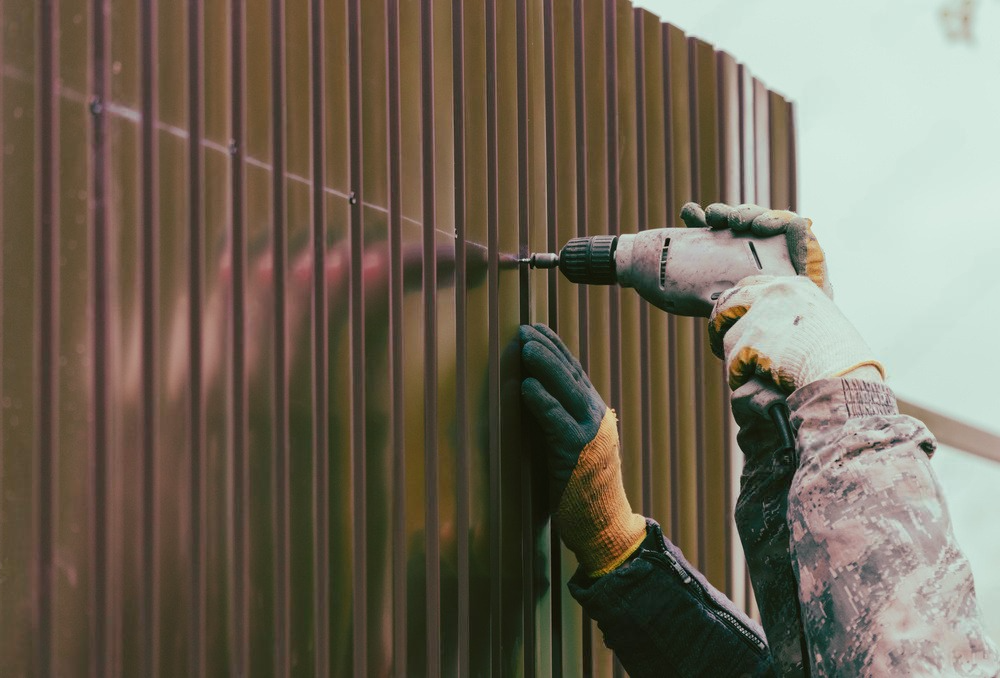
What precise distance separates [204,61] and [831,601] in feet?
4.37

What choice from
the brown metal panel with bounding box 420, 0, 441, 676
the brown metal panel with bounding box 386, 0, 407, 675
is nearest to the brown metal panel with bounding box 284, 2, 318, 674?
the brown metal panel with bounding box 386, 0, 407, 675

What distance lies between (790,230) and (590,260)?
440 mm

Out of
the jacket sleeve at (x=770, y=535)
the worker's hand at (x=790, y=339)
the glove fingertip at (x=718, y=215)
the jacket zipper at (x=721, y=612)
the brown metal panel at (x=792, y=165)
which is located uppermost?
the brown metal panel at (x=792, y=165)

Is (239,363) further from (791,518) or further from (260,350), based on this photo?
(791,518)

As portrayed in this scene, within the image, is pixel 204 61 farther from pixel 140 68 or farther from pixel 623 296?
pixel 623 296

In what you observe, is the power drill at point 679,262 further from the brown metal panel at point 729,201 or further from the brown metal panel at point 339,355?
the brown metal panel at point 729,201

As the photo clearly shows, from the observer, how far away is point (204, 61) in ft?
5.98

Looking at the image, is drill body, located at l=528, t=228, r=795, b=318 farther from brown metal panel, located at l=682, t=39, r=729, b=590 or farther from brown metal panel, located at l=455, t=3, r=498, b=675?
brown metal panel, located at l=682, t=39, r=729, b=590

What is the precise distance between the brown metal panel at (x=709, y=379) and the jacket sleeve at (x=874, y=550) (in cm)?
132

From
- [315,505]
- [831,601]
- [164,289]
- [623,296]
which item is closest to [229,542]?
[315,505]

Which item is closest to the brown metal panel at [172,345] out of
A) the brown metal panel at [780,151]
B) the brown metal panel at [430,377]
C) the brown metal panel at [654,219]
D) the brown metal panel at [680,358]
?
the brown metal panel at [430,377]

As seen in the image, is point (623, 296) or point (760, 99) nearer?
point (623, 296)

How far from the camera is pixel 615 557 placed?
2529 millimetres

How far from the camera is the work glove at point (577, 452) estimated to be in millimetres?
2459
